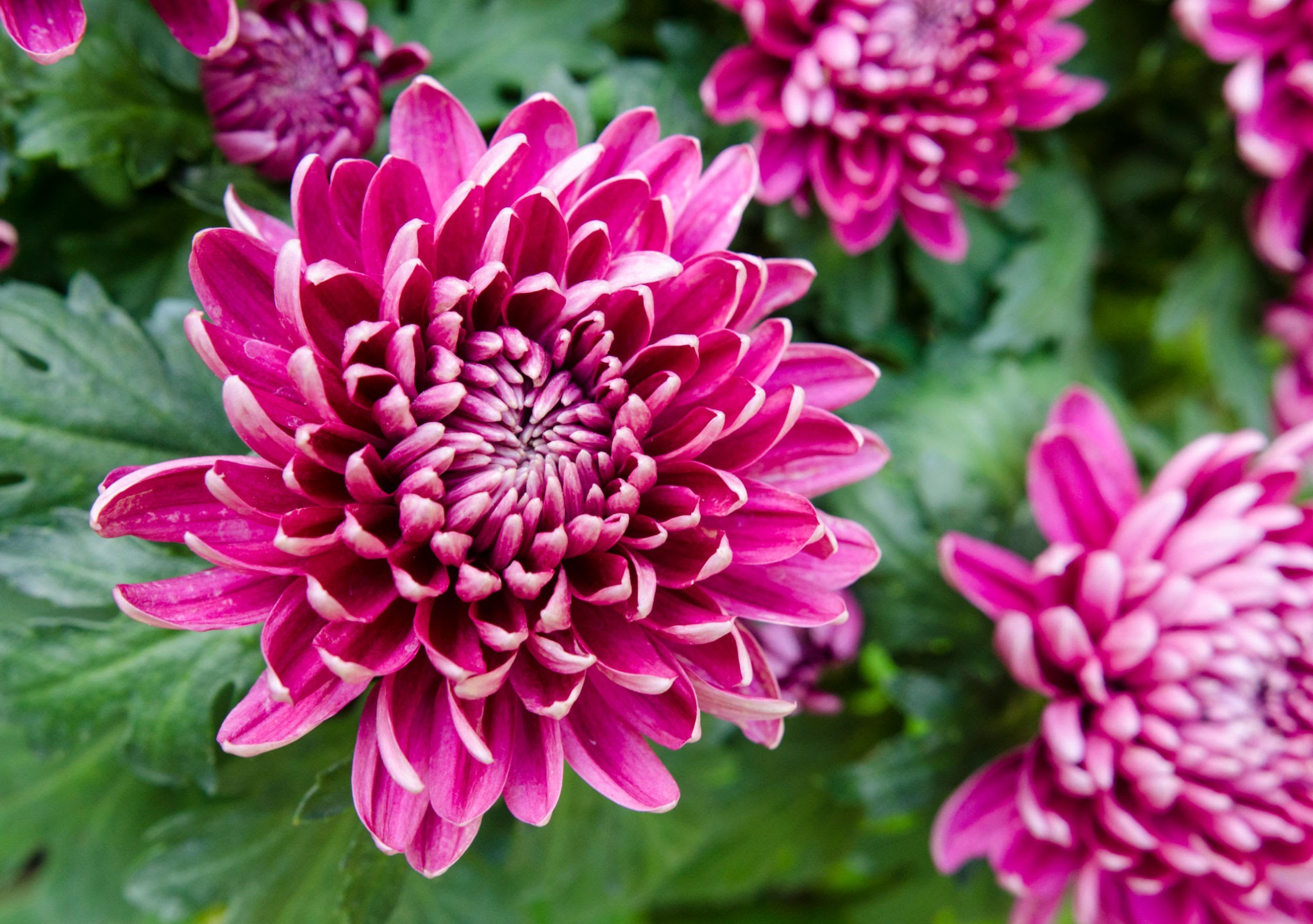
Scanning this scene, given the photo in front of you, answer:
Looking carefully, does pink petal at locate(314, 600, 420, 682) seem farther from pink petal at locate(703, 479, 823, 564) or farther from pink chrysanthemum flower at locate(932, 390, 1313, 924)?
pink chrysanthemum flower at locate(932, 390, 1313, 924)

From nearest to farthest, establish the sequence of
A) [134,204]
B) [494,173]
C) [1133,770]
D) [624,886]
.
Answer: [494,173], [1133,770], [134,204], [624,886]

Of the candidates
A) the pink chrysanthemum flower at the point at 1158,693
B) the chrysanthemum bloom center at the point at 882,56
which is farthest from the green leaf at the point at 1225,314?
the chrysanthemum bloom center at the point at 882,56

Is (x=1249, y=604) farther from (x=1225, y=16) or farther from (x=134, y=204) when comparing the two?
(x=134, y=204)

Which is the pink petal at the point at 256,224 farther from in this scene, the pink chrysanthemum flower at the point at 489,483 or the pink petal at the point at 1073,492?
the pink petal at the point at 1073,492

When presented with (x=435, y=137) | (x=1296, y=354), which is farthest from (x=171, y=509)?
(x=1296, y=354)

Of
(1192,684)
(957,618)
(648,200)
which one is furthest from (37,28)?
(1192,684)

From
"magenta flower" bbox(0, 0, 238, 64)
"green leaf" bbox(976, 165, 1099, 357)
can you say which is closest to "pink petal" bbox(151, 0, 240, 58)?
"magenta flower" bbox(0, 0, 238, 64)
